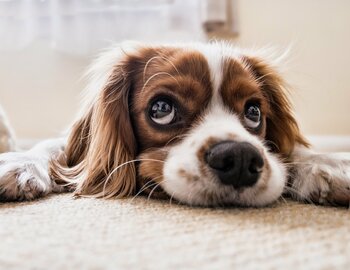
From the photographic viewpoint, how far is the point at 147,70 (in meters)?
1.34

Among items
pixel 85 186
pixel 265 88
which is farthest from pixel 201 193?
pixel 265 88

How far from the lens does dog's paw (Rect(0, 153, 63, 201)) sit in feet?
3.62

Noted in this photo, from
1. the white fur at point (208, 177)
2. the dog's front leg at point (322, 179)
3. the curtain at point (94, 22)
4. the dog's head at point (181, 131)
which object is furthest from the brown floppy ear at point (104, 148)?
the curtain at point (94, 22)

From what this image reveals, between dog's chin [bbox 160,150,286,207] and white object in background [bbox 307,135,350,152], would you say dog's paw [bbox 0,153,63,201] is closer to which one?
dog's chin [bbox 160,150,286,207]

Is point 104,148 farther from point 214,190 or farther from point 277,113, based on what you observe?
point 277,113

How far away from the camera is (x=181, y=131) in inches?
47.3

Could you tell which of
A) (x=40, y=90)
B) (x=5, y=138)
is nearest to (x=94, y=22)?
(x=40, y=90)

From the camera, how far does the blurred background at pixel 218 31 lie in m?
2.51

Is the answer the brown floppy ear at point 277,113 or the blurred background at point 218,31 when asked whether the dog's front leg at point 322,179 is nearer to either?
the brown floppy ear at point 277,113

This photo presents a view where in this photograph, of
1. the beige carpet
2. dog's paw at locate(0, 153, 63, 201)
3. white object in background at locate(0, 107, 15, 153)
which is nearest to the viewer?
the beige carpet

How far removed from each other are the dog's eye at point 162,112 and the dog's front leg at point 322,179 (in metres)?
0.35

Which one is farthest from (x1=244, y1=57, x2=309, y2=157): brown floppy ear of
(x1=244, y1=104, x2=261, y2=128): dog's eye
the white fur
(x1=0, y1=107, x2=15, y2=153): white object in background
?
(x1=0, y1=107, x2=15, y2=153): white object in background

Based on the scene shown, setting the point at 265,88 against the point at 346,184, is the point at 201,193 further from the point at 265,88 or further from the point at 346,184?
the point at 265,88

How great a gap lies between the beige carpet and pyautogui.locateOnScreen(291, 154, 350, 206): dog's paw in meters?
0.06
